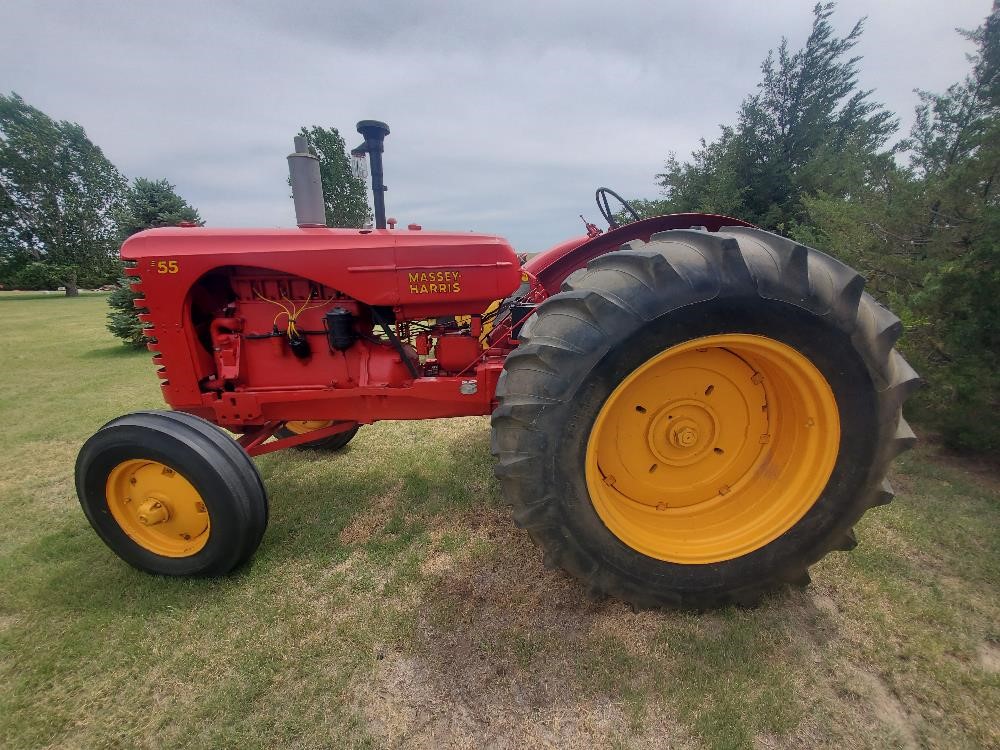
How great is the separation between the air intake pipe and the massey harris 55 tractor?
0.04ft

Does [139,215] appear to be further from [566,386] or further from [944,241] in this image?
[944,241]

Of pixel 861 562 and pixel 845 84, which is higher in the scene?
pixel 845 84

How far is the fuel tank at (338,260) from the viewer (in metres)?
2.01

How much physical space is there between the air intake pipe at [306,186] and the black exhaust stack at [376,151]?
0.21 meters

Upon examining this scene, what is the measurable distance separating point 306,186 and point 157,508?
1.56m

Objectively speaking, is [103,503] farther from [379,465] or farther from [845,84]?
[845,84]

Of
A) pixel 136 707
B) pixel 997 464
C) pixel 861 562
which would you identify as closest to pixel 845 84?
pixel 997 464

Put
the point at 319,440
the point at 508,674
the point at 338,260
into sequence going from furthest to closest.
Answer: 1. the point at 319,440
2. the point at 338,260
3. the point at 508,674

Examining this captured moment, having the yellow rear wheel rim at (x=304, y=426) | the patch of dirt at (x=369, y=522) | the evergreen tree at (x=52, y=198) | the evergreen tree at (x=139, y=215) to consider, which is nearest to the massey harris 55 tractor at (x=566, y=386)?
the patch of dirt at (x=369, y=522)

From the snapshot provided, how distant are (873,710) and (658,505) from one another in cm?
81

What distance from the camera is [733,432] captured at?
180 cm

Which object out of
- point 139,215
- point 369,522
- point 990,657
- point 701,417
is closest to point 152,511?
point 369,522

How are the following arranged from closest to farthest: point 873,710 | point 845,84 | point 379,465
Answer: point 873,710 → point 379,465 → point 845,84

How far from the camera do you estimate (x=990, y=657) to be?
4.85ft
